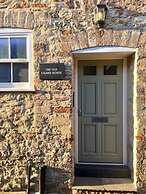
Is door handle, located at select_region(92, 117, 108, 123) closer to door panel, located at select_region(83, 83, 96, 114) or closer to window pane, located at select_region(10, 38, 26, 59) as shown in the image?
door panel, located at select_region(83, 83, 96, 114)

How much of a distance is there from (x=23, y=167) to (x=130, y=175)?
84.1 inches

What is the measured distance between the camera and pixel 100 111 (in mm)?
7258

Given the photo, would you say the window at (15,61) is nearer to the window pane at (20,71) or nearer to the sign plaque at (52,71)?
the window pane at (20,71)

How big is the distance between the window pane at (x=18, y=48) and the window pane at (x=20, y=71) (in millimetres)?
157

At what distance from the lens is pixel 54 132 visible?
6.40 metres

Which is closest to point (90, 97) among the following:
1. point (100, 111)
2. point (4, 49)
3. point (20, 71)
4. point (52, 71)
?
point (100, 111)

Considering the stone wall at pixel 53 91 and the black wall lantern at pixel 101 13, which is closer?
the black wall lantern at pixel 101 13

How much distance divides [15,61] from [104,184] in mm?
2914

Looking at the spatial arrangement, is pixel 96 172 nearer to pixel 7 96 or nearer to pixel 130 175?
pixel 130 175

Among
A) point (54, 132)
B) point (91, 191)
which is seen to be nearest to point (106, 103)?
point (54, 132)

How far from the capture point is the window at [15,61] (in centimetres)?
639

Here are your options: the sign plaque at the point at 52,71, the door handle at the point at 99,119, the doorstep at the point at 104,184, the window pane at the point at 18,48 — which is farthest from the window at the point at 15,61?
the doorstep at the point at 104,184

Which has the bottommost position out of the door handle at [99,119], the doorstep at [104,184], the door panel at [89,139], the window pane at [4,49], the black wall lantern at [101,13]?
the doorstep at [104,184]

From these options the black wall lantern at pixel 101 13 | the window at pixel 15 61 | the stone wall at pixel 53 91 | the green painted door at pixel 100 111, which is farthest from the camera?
the green painted door at pixel 100 111
